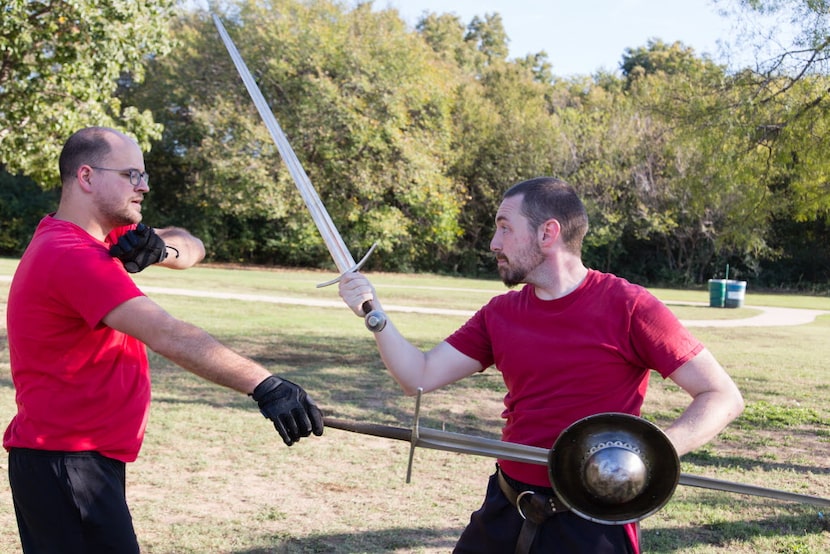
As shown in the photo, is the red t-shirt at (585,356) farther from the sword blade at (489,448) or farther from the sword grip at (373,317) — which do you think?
the sword grip at (373,317)

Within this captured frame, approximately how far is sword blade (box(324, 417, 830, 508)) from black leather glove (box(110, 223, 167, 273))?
1.07m

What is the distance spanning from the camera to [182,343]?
2908mm

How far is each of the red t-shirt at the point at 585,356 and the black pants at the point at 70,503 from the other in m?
Result: 1.44

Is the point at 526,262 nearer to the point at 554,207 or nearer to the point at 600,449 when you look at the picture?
the point at 554,207

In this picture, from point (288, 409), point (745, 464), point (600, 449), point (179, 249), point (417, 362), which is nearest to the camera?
point (600, 449)

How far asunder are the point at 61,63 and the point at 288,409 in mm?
13265

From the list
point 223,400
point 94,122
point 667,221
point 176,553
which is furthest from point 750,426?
point 667,221

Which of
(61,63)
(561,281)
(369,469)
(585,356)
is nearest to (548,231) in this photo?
(561,281)

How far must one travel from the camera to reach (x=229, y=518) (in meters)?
5.71

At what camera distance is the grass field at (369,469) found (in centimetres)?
545

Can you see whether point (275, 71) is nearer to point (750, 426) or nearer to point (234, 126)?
point (234, 126)

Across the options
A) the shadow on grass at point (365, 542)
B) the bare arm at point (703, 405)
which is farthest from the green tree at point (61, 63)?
the bare arm at point (703, 405)

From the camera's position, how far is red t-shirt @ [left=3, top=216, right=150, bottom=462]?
2.95 meters

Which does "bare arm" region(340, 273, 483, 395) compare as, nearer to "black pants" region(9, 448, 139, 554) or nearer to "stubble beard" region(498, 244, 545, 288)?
"stubble beard" region(498, 244, 545, 288)
